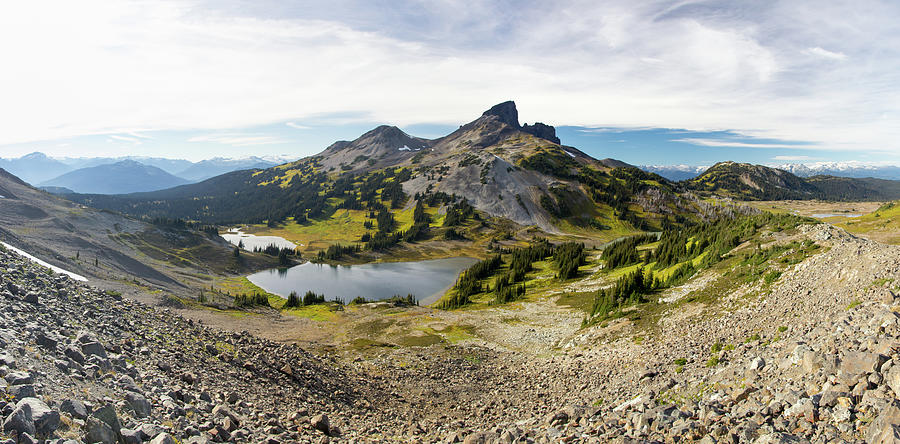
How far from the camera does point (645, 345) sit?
21344 millimetres

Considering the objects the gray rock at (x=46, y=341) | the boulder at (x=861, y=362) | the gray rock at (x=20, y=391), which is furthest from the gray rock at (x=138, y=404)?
the boulder at (x=861, y=362)

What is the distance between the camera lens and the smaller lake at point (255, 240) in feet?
552

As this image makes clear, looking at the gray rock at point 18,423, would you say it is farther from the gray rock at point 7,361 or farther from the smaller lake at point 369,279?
the smaller lake at point 369,279

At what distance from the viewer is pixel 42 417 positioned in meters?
6.38

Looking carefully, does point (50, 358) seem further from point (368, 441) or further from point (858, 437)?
point (858, 437)

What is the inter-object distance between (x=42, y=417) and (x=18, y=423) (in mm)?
418

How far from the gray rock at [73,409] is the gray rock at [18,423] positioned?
104cm

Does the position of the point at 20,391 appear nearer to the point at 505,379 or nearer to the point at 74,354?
the point at 74,354

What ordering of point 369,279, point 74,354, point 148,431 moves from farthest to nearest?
point 369,279
point 74,354
point 148,431

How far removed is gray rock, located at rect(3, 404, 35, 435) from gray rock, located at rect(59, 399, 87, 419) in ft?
3.41

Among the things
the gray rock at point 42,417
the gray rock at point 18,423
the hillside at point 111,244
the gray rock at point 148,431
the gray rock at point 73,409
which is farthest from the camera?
the hillside at point 111,244

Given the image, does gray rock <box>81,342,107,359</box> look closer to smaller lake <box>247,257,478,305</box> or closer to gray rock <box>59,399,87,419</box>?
gray rock <box>59,399,87,419</box>

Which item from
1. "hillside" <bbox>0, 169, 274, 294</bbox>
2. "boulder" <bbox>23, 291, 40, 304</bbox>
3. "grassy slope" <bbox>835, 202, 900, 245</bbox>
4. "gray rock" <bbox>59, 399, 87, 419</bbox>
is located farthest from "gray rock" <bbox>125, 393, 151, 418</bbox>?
"grassy slope" <bbox>835, 202, 900, 245</bbox>

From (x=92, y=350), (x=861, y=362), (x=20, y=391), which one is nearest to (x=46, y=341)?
(x=92, y=350)
